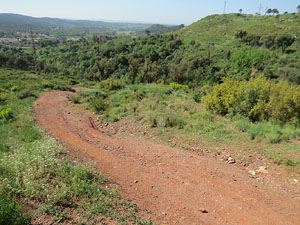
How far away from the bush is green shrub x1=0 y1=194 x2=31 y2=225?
28.1ft

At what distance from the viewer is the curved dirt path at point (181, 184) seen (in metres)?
4.23

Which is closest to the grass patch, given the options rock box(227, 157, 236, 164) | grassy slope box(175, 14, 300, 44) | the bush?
the bush

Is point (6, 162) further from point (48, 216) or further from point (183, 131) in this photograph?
point (183, 131)

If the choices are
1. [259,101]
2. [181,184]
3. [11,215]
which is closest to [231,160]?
[181,184]

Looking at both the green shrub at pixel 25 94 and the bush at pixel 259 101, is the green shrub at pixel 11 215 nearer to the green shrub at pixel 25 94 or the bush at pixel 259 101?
the bush at pixel 259 101

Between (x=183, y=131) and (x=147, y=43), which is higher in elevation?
(x=147, y=43)

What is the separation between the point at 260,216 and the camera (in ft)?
13.8

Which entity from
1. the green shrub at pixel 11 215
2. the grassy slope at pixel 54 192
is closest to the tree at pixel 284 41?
the grassy slope at pixel 54 192

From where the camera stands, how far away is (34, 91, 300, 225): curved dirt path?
4.23 meters

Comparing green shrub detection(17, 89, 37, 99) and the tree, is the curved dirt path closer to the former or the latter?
green shrub detection(17, 89, 37, 99)

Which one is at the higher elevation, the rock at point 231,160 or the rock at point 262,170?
the rock at point 262,170

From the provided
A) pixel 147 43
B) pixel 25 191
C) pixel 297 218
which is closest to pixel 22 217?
pixel 25 191

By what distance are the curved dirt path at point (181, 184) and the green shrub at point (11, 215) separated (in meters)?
2.03

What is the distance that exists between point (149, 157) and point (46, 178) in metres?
3.09
